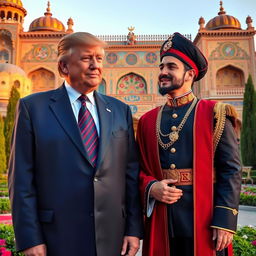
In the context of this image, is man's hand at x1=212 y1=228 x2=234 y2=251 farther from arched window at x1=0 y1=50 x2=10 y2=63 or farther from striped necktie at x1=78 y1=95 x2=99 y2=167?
arched window at x1=0 y1=50 x2=10 y2=63

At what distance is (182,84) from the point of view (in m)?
1.99

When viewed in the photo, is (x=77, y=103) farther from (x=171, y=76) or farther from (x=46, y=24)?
(x=46, y=24)

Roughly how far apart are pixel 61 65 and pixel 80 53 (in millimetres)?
164

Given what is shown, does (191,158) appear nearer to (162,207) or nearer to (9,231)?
(162,207)

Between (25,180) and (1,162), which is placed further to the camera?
(1,162)

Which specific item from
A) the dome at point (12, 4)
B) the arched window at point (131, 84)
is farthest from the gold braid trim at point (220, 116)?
the dome at point (12, 4)

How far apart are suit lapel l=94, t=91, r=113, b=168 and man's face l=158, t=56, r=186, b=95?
0.40 metres

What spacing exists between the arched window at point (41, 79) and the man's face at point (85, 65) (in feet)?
75.2

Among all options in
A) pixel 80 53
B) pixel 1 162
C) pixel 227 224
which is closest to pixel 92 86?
pixel 80 53

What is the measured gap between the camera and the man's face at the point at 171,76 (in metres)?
1.96

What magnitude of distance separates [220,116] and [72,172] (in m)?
0.99

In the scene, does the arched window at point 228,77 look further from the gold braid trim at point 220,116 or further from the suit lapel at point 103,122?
the suit lapel at point 103,122

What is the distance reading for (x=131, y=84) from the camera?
24109 millimetres

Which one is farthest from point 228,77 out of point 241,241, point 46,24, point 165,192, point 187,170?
point 165,192
